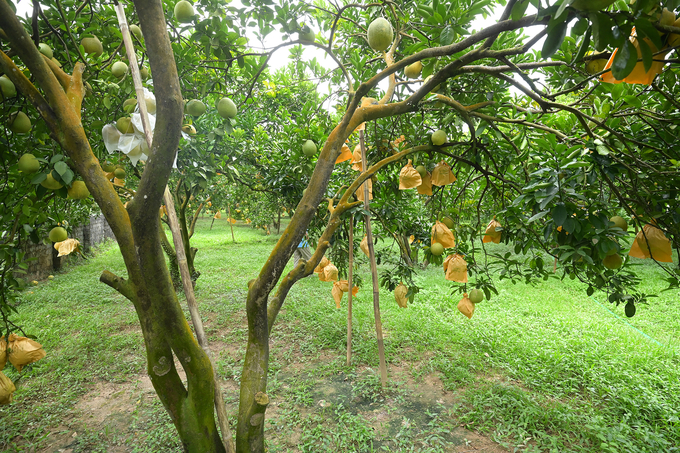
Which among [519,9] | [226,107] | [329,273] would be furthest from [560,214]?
[329,273]

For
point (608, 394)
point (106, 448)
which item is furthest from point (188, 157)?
point (608, 394)

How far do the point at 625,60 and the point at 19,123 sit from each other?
2.20m

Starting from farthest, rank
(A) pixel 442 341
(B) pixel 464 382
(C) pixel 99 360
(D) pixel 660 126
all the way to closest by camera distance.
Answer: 1. (A) pixel 442 341
2. (C) pixel 99 360
3. (B) pixel 464 382
4. (D) pixel 660 126

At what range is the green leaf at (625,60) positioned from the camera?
2.32ft

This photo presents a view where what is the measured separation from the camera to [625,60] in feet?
2.34

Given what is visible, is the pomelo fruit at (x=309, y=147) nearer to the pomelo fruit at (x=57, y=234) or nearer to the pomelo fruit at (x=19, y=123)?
the pomelo fruit at (x=19, y=123)

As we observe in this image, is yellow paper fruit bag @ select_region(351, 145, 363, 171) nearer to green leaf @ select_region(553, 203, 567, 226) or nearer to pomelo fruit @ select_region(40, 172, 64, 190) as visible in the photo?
green leaf @ select_region(553, 203, 567, 226)

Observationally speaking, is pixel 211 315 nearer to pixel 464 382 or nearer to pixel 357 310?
pixel 357 310

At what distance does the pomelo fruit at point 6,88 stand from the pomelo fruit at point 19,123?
3.2 inches

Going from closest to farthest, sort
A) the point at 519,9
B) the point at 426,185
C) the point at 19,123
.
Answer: the point at 519,9
the point at 19,123
the point at 426,185

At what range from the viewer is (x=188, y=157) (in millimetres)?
2865

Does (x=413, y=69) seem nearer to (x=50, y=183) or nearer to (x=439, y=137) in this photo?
(x=439, y=137)

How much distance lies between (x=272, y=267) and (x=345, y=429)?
1.50 meters

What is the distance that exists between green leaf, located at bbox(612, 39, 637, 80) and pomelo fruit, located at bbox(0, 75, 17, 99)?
215 centimetres
